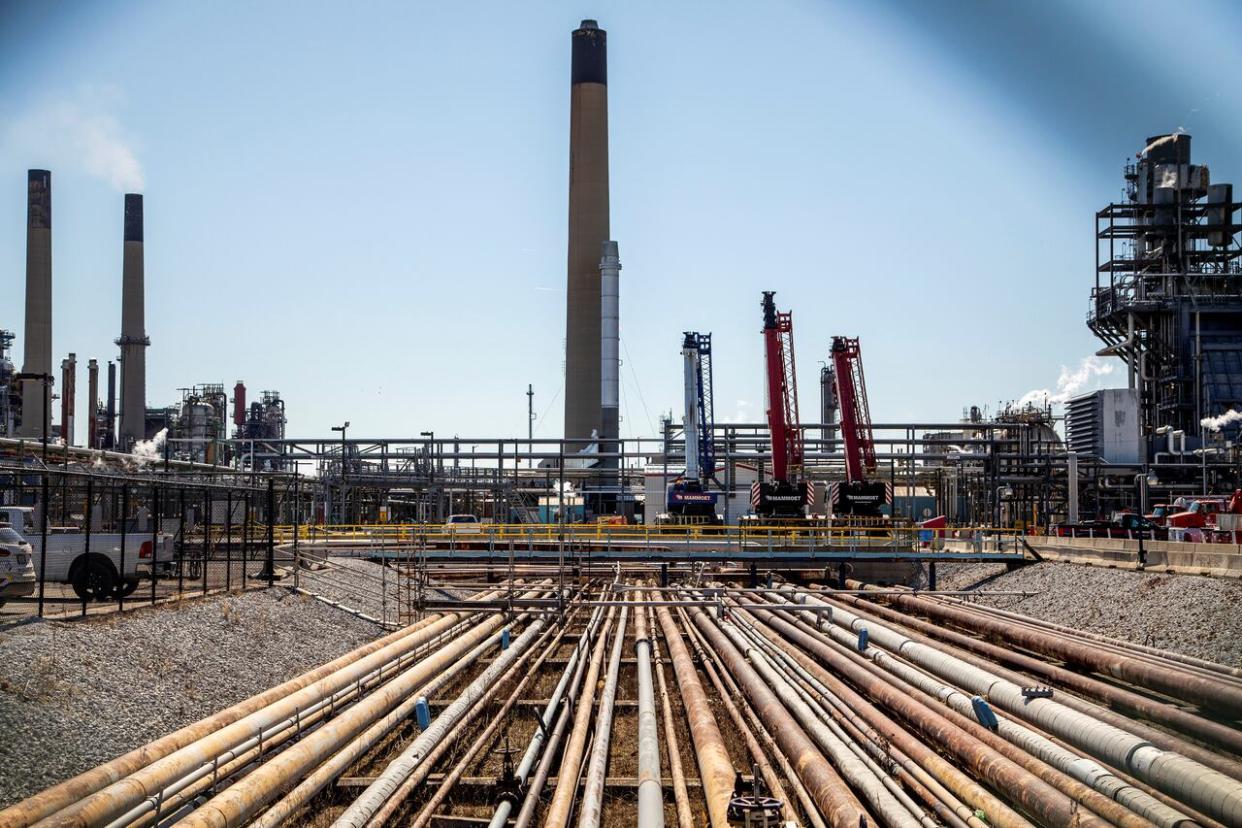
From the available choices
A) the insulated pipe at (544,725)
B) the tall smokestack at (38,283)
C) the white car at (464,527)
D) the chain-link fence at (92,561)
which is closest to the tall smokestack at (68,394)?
the tall smokestack at (38,283)

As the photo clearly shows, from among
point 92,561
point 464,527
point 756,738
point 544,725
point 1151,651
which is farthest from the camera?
point 464,527

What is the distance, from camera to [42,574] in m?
16.6

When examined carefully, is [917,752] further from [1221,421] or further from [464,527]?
[1221,421]

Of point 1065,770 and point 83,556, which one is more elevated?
point 83,556

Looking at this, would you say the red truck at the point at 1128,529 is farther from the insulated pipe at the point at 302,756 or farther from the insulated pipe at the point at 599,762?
the insulated pipe at the point at 302,756

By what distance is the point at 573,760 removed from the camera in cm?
1323

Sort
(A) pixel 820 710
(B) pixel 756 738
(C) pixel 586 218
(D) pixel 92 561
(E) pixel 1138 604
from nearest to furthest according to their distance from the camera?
(B) pixel 756 738 → (A) pixel 820 710 → (D) pixel 92 561 → (E) pixel 1138 604 → (C) pixel 586 218

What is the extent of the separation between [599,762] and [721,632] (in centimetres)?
1081

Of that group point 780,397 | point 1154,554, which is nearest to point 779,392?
A: point 780,397

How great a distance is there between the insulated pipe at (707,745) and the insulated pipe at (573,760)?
1358mm

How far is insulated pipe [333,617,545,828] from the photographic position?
10.9 m

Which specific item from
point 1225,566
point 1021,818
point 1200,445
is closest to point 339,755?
point 1021,818

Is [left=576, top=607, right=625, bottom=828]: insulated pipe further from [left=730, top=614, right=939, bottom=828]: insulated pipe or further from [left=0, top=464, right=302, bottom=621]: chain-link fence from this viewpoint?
[left=0, top=464, right=302, bottom=621]: chain-link fence

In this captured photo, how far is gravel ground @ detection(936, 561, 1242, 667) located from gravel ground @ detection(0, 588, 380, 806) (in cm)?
1550
